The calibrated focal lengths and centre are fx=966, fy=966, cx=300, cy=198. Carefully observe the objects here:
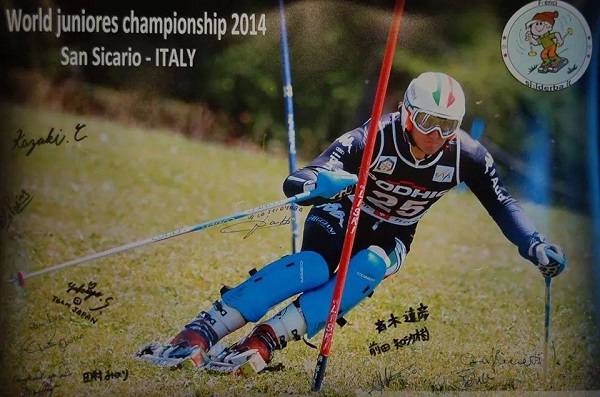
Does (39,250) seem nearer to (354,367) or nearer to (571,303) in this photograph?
(354,367)

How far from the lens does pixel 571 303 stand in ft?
17.9

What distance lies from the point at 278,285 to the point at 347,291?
1.22 ft

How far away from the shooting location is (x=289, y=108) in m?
5.26

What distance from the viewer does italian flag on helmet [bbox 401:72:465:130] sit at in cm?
512

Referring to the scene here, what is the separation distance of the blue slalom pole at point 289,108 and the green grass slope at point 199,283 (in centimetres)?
7

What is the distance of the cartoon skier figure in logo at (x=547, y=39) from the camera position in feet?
17.6

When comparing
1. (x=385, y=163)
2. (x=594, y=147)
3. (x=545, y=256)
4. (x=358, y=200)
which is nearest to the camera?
(x=358, y=200)

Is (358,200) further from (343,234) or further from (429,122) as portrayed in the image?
(429,122)
